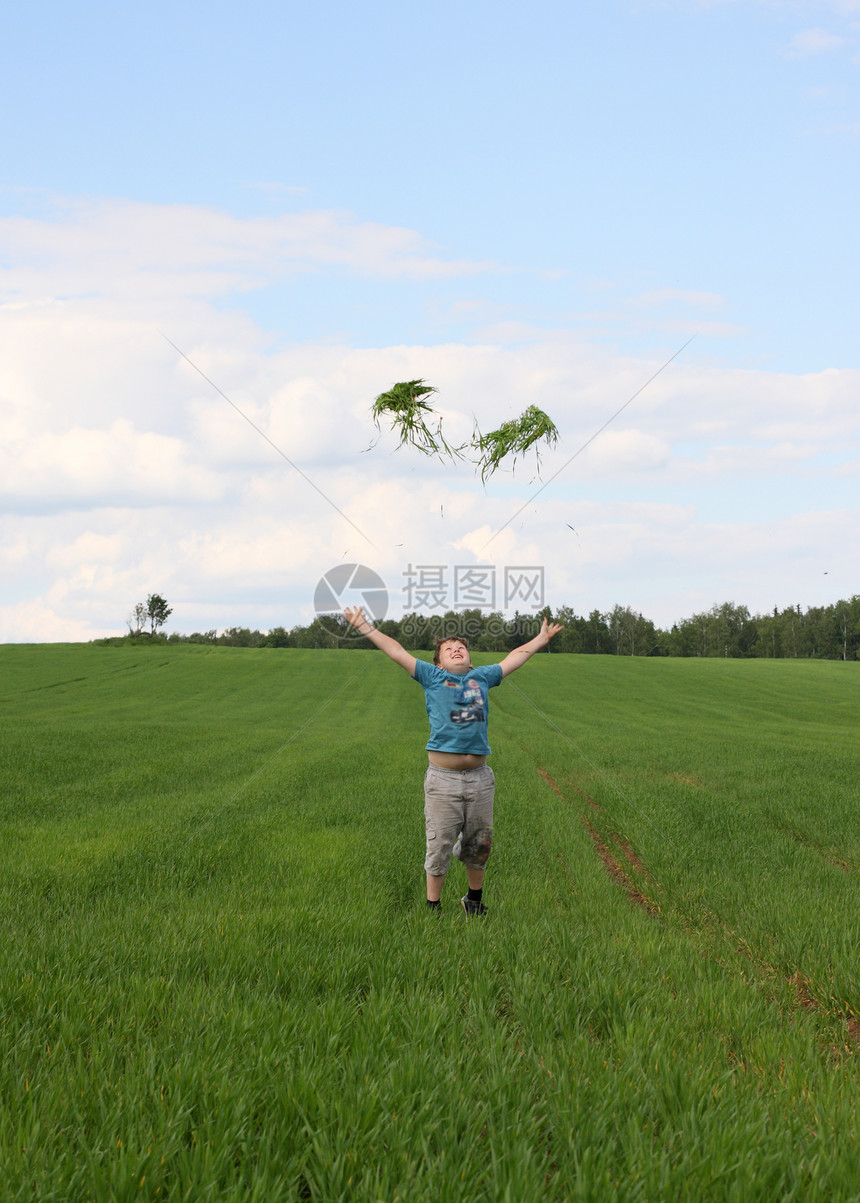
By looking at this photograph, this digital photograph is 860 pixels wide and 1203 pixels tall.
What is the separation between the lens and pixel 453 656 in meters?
7.01

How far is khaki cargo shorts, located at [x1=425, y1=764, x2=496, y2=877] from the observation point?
6.71 meters

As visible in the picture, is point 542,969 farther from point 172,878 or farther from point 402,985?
point 172,878

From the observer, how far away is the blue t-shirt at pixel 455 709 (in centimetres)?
669

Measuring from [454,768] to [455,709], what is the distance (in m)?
0.54

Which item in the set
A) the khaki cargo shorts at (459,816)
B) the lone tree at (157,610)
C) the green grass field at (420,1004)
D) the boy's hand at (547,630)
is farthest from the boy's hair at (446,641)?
the lone tree at (157,610)

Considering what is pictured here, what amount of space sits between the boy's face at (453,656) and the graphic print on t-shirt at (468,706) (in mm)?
206

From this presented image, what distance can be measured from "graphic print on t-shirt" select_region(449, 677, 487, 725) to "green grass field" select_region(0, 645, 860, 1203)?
176cm

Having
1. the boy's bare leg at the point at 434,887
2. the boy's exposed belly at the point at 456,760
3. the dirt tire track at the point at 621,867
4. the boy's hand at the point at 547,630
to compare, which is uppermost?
the boy's hand at the point at 547,630

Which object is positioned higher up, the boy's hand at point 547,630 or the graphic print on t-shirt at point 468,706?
the boy's hand at point 547,630

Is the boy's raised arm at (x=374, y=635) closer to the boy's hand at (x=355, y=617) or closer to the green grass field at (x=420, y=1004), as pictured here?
the boy's hand at (x=355, y=617)

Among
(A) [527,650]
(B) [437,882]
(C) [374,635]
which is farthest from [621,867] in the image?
(C) [374,635]

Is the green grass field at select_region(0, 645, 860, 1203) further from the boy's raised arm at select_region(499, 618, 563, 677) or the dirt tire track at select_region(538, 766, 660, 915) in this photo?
the boy's raised arm at select_region(499, 618, 563, 677)

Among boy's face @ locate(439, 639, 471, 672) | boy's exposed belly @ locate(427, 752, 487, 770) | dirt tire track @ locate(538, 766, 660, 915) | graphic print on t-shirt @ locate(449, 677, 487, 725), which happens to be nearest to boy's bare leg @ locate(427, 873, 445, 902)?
boy's exposed belly @ locate(427, 752, 487, 770)

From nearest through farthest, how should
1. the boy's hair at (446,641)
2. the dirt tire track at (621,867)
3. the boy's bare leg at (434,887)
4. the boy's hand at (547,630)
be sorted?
Answer: the boy's bare leg at (434,887), the boy's hair at (446,641), the boy's hand at (547,630), the dirt tire track at (621,867)
